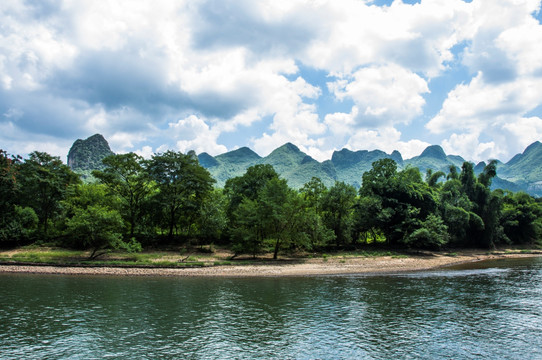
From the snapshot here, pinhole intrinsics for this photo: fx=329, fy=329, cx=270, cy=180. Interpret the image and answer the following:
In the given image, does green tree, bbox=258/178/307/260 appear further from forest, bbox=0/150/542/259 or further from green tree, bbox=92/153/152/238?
green tree, bbox=92/153/152/238

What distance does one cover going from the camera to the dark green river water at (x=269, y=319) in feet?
55.8

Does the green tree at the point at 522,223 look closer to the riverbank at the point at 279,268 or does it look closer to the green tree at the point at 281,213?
the riverbank at the point at 279,268

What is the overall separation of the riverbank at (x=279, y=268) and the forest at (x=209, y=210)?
165 inches

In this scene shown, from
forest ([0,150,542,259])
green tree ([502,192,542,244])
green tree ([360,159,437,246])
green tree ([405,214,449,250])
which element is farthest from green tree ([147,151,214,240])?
green tree ([502,192,542,244])

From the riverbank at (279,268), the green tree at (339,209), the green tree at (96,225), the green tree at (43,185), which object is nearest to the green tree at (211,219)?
the riverbank at (279,268)

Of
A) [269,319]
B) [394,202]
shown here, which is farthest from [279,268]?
[394,202]

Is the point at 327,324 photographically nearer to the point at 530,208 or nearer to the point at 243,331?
the point at 243,331

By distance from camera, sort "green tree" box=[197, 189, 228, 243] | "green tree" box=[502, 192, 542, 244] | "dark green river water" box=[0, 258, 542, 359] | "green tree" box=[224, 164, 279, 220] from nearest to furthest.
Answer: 1. "dark green river water" box=[0, 258, 542, 359]
2. "green tree" box=[197, 189, 228, 243]
3. "green tree" box=[224, 164, 279, 220]
4. "green tree" box=[502, 192, 542, 244]

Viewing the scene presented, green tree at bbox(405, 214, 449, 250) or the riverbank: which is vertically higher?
green tree at bbox(405, 214, 449, 250)

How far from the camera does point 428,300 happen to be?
1079 inches

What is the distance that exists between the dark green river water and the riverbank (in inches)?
226

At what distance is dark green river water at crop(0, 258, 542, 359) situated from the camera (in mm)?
17000

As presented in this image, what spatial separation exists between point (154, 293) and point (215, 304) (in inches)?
289

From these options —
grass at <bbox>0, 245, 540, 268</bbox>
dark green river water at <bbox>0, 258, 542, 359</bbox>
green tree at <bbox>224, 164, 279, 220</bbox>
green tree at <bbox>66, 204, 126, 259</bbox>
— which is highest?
green tree at <bbox>224, 164, 279, 220</bbox>
